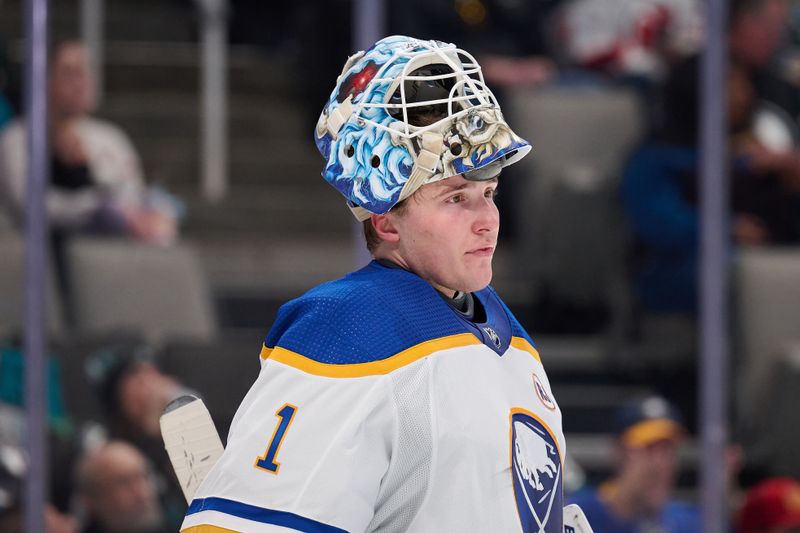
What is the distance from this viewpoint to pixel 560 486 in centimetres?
137

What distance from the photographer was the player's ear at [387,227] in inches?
52.0

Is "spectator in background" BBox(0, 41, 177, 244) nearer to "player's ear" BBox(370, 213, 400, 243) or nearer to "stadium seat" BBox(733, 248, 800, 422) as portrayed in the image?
"stadium seat" BBox(733, 248, 800, 422)

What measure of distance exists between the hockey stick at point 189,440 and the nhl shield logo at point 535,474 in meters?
0.31

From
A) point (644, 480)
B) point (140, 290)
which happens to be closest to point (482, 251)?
point (140, 290)

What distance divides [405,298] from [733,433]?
7.56 ft

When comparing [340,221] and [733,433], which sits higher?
[340,221]

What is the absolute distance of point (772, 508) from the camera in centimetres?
333

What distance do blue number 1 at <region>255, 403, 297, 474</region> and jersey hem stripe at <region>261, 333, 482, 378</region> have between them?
0.13 feet

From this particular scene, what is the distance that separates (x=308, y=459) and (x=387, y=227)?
26cm

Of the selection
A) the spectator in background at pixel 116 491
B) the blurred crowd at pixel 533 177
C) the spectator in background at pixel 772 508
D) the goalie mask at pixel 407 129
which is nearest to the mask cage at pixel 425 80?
the goalie mask at pixel 407 129

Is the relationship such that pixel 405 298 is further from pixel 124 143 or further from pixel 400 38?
pixel 124 143

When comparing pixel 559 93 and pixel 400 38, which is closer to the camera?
pixel 400 38

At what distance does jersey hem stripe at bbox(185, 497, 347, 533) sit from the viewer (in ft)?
3.87

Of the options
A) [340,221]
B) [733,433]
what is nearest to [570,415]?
[733,433]
